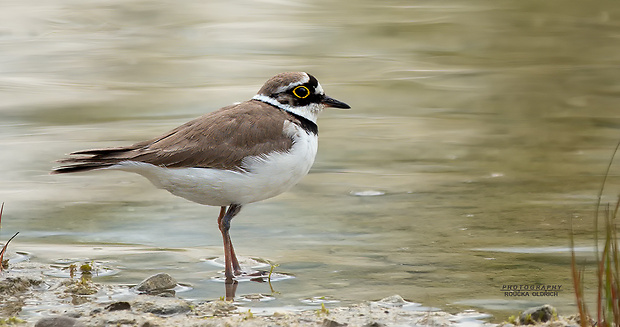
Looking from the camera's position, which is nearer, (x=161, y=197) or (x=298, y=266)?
(x=298, y=266)

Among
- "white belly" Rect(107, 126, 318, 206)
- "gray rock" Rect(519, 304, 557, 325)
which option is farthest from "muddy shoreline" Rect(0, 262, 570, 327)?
"white belly" Rect(107, 126, 318, 206)

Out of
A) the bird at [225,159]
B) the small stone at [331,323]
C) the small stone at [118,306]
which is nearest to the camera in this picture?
the small stone at [331,323]

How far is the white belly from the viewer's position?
647cm

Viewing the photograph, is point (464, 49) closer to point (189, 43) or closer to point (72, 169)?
point (189, 43)

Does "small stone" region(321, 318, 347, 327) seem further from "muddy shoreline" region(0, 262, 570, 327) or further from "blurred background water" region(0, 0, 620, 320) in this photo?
"blurred background water" region(0, 0, 620, 320)

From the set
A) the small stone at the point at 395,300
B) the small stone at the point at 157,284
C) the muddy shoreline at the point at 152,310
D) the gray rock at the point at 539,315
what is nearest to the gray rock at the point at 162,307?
the muddy shoreline at the point at 152,310

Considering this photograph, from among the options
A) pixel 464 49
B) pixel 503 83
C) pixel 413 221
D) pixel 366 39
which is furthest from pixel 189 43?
pixel 413 221

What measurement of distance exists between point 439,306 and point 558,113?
253 inches

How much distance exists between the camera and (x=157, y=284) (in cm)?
612

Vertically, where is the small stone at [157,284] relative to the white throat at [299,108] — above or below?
below

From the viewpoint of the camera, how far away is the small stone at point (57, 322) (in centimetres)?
511

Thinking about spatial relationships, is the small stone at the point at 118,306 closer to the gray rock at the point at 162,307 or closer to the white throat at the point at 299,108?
the gray rock at the point at 162,307

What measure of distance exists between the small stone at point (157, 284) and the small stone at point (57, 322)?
0.91 meters

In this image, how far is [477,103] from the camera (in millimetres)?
12211
